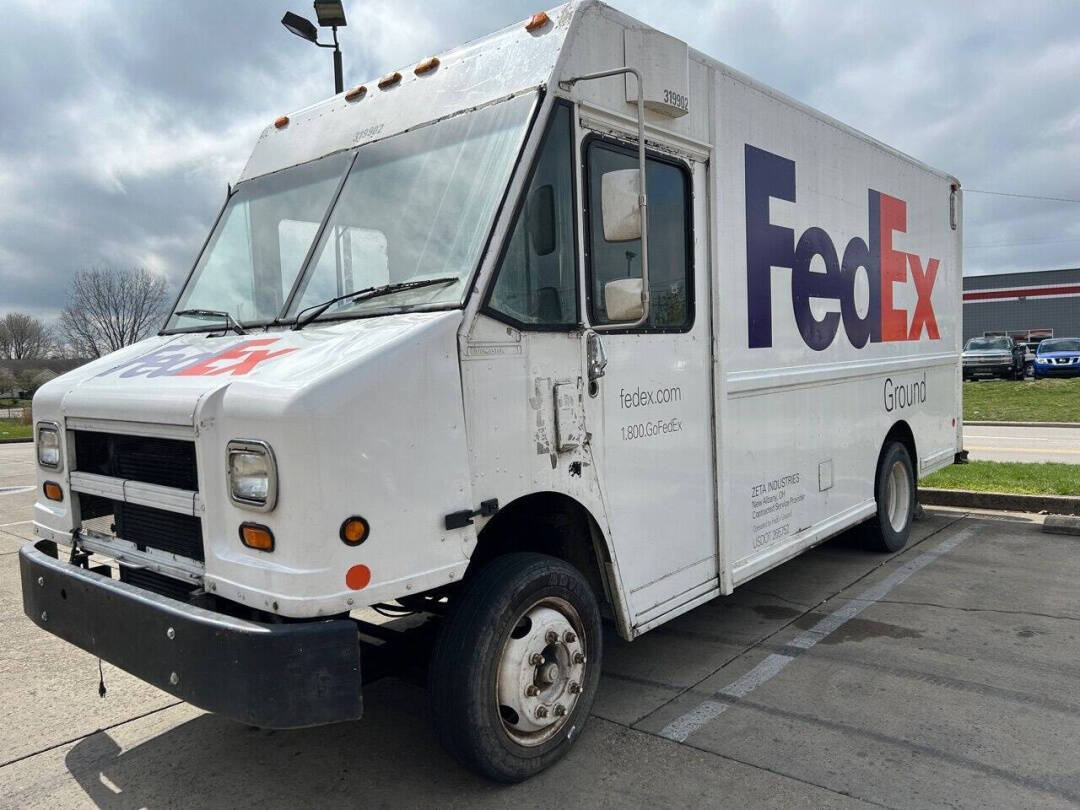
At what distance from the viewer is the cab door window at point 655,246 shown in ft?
12.0

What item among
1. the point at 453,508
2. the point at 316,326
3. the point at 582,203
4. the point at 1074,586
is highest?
the point at 582,203

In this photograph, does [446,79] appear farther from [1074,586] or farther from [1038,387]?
[1038,387]

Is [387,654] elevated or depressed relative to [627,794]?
elevated

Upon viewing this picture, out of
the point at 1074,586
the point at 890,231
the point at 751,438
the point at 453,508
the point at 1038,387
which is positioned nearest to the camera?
the point at 453,508

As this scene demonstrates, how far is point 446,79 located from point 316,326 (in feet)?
4.26

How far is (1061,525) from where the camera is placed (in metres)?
7.38

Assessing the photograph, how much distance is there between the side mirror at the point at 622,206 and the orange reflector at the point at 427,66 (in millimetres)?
1084

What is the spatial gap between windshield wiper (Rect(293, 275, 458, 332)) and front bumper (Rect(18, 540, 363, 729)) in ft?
4.05

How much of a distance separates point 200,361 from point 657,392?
2059 millimetres

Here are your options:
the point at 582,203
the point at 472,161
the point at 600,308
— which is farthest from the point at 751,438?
the point at 472,161

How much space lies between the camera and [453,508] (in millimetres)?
3033

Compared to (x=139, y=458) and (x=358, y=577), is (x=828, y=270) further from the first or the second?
(x=139, y=458)

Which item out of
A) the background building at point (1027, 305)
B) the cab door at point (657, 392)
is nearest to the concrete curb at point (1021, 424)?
the cab door at point (657, 392)

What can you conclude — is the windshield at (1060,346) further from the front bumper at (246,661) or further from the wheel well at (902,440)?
the front bumper at (246,661)
